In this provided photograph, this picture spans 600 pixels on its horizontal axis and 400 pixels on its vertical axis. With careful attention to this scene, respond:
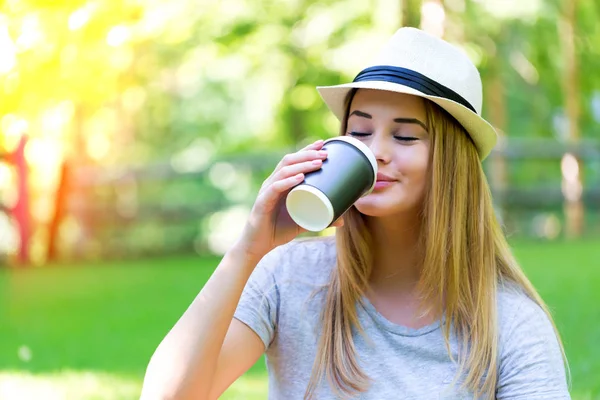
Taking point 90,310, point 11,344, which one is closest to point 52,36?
point 11,344

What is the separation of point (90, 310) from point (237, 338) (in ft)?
15.6

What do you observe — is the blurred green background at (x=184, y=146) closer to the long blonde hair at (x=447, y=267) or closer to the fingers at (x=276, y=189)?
the long blonde hair at (x=447, y=267)

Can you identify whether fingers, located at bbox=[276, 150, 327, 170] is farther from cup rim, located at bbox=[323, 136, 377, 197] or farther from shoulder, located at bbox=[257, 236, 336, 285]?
shoulder, located at bbox=[257, 236, 336, 285]

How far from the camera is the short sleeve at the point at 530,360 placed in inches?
75.0

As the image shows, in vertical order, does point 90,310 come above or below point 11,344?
above

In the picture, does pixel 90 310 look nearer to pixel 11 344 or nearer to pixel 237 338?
pixel 11 344

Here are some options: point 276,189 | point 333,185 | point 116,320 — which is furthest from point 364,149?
point 116,320

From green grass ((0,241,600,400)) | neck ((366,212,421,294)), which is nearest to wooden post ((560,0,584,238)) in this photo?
green grass ((0,241,600,400))

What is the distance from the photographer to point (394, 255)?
7.36 feet

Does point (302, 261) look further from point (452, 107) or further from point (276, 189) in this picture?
point (452, 107)

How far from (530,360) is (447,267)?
0.32 meters

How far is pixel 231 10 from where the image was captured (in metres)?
13.0

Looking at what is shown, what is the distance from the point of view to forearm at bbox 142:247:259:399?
191 centimetres

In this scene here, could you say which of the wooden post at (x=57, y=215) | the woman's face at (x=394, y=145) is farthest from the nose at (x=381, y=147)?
the wooden post at (x=57, y=215)
